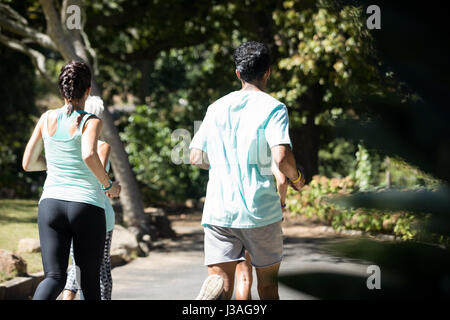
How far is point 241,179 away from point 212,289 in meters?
0.71

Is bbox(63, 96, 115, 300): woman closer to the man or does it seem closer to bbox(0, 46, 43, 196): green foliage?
the man

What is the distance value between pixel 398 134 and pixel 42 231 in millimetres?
3620

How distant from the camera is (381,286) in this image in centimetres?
71

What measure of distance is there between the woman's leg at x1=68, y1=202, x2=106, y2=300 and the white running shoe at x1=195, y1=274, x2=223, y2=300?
1.08 m

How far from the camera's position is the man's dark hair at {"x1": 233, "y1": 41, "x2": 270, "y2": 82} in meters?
3.73

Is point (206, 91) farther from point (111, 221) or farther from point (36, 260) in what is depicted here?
point (111, 221)

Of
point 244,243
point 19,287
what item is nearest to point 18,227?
point 19,287

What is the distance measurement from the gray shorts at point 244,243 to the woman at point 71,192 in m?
0.83

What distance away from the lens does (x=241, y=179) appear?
3.62 m

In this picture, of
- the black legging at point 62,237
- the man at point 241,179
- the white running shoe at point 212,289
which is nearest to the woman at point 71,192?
the black legging at point 62,237

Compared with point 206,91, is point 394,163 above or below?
below

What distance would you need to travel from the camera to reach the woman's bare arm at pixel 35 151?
421 cm

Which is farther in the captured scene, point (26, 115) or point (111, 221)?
point (26, 115)

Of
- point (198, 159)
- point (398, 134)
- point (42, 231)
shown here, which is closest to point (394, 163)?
point (398, 134)
